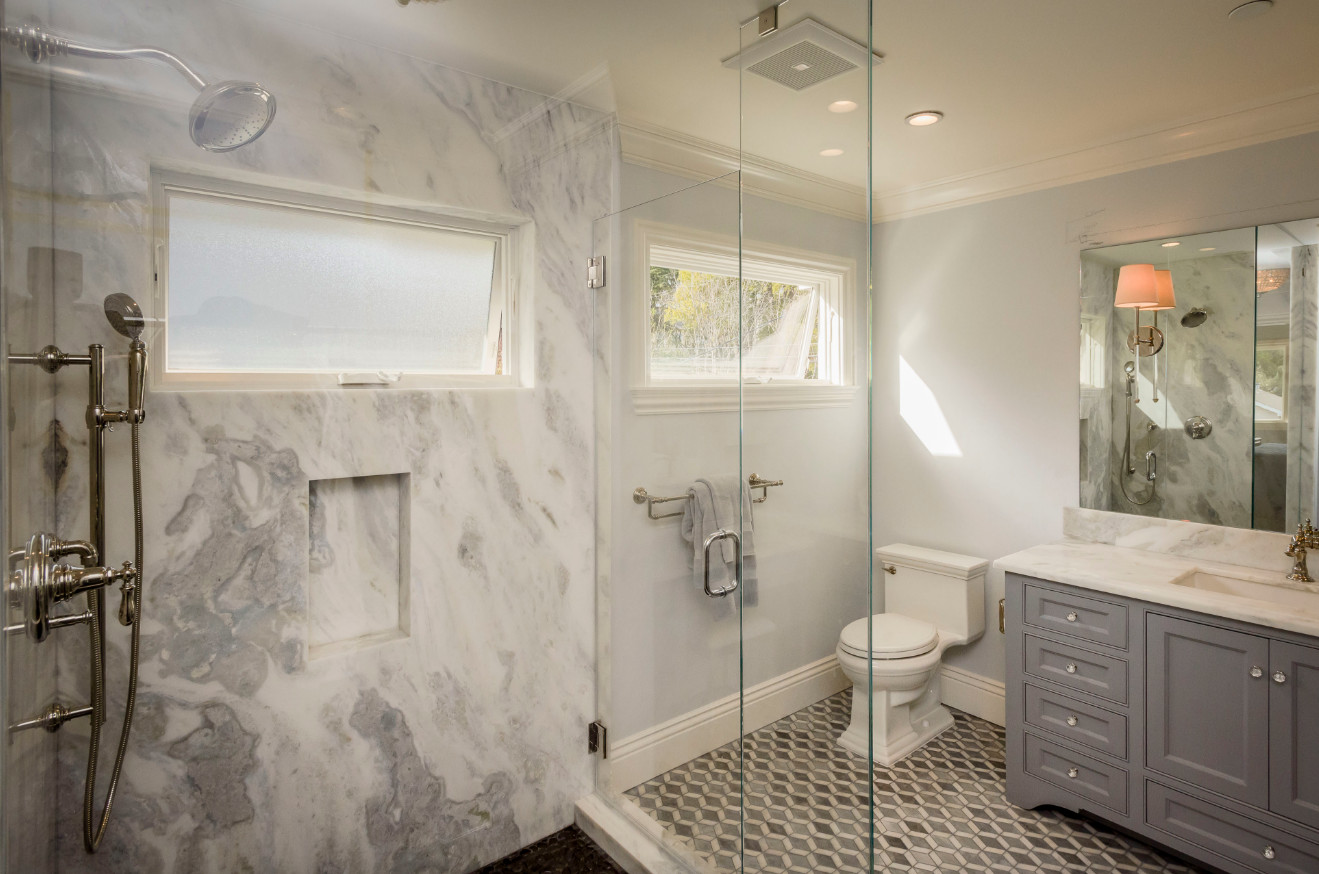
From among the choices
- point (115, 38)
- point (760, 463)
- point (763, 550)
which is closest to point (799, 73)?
point (760, 463)

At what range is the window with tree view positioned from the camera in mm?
1657

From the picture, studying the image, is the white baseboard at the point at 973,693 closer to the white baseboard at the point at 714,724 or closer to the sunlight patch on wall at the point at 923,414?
the sunlight patch on wall at the point at 923,414

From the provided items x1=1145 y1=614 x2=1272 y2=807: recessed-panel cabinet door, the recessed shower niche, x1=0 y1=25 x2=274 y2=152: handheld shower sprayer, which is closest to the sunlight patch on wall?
x1=1145 y1=614 x2=1272 y2=807: recessed-panel cabinet door

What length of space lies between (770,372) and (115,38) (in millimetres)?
1492

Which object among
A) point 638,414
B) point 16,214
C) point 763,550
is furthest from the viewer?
point 638,414

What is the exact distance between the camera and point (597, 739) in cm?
220

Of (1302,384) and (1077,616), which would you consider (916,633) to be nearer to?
(1077,616)

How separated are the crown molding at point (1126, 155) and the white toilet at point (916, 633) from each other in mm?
1615

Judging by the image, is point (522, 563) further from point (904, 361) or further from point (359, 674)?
point (904, 361)

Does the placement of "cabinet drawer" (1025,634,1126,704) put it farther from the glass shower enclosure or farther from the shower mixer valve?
the shower mixer valve

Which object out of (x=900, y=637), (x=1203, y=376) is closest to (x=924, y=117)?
(x=1203, y=376)

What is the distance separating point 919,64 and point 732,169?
808 mm

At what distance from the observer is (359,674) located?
1756mm

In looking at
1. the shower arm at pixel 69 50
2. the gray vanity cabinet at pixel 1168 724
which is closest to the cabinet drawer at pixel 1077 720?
the gray vanity cabinet at pixel 1168 724
